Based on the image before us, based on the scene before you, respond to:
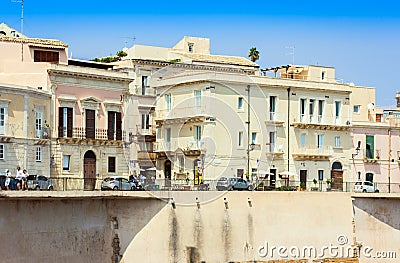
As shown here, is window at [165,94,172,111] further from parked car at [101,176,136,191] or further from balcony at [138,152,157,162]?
parked car at [101,176,136,191]

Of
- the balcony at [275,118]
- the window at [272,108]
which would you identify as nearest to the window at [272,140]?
the balcony at [275,118]

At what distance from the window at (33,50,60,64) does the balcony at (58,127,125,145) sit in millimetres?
4360

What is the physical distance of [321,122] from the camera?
67688 mm

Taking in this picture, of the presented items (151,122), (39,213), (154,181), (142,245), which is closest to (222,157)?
(151,122)

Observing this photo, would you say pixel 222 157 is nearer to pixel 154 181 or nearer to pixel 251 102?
pixel 251 102

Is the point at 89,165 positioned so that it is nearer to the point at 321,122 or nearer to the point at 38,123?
the point at 38,123

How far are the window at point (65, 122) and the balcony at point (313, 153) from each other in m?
17.3

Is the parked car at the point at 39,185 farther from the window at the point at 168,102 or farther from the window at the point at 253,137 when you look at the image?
the window at the point at 253,137

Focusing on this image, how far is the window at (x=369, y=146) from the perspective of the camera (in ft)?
232

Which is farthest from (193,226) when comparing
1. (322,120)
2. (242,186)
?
(322,120)

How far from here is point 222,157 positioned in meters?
62.1

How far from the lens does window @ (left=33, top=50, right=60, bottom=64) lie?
186 ft

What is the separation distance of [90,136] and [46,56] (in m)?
5.38

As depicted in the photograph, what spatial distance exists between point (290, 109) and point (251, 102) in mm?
3247
